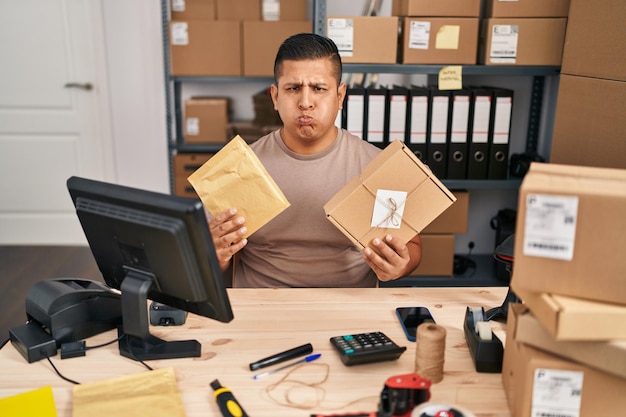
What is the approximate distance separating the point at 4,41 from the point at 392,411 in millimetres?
3573

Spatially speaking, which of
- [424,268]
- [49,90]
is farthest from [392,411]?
[49,90]

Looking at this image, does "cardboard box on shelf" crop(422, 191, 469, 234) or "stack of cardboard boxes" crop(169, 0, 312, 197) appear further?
"stack of cardboard boxes" crop(169, 0, 312, 197)

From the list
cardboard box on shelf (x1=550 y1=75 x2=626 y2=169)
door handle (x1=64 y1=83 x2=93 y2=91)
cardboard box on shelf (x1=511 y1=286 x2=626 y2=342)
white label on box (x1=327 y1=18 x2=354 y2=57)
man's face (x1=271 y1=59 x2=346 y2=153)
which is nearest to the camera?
cardboard box on shelf (x1=511 y1=286 x2=626 y2=342)

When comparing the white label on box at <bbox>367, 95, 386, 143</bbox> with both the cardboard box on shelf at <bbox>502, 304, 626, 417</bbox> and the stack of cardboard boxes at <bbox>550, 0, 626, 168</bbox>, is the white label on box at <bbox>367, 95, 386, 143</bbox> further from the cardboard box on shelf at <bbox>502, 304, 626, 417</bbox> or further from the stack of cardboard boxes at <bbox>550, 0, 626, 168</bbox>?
the cardboard box on shelf at <bbox>502, 304, 626, 417</bbox>

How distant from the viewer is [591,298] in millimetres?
891

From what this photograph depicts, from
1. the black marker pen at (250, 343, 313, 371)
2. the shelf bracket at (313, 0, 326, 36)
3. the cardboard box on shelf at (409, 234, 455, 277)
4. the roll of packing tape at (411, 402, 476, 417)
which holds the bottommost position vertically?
the cardboard box on shelf at (409, 234, 455, 277)

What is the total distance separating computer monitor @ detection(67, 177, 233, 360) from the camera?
40.6 inches

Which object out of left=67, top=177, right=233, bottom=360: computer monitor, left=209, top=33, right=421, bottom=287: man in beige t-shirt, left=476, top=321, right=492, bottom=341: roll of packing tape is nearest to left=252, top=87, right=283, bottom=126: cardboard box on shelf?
left=209, top=33, right=421, bottom=287: man in beige t-shirt

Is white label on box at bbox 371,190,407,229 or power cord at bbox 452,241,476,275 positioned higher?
white label on box at bbox 371,190,407,229

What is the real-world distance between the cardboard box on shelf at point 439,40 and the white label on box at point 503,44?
0.07 metres

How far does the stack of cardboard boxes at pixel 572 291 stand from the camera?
862 millimetres

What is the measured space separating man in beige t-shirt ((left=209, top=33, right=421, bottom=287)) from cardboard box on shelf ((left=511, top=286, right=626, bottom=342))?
2.61ft

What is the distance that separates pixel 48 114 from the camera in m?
3.69

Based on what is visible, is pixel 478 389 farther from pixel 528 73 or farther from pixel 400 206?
pixel 528 73
